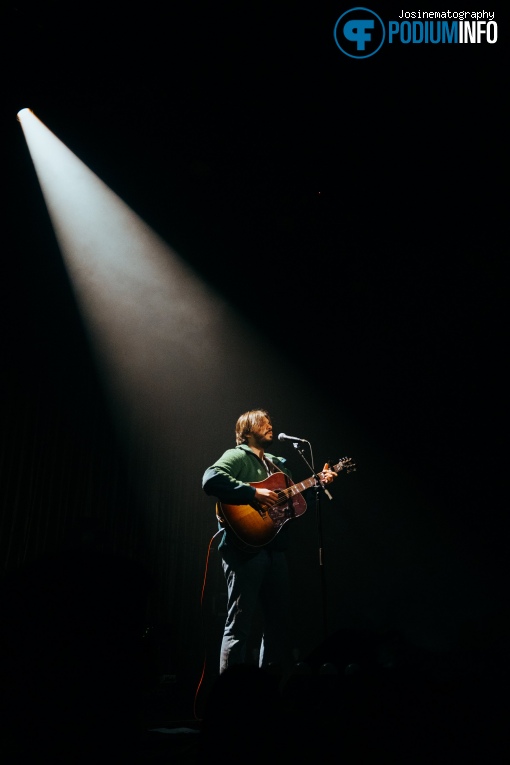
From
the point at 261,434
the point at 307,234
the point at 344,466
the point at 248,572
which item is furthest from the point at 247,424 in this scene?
the point at 307,234

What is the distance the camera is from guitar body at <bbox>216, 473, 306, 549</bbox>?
12.4ft

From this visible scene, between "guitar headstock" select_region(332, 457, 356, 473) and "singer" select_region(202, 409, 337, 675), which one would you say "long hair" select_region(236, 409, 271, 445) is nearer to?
"singer" select_region(202, 409, 337, 675)

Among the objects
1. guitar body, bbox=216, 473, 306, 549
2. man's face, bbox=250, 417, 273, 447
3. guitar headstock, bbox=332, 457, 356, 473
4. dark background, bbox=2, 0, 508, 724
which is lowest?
guitar body, bbox=216, 473, 306, 549

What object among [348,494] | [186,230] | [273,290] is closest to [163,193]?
[186,230]

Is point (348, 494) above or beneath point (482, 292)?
beneath

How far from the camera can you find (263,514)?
388 centimetres

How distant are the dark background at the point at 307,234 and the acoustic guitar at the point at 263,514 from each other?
203 centimetres

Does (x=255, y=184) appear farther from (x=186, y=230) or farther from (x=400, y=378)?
(x=400, y=378)

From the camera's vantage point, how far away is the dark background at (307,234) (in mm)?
4914

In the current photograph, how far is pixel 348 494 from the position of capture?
5980mm

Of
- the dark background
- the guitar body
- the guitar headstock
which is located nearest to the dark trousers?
the guitar body

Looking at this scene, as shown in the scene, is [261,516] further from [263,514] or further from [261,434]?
[261,434]

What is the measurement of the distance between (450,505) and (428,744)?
14.5 feet

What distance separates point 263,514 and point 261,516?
2 centimetres
